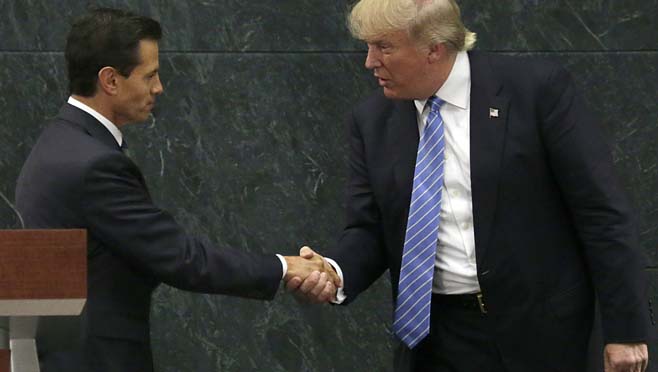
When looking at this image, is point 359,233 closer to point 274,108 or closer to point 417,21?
point 417,21

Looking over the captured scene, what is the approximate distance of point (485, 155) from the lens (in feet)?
13.5

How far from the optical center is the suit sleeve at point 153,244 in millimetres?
3859

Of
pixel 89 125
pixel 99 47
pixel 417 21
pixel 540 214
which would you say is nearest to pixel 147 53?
pixel 99 47

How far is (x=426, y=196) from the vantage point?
414 centimetres

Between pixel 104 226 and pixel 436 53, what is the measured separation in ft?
3.51

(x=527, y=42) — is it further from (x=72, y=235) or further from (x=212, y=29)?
(x=72, y=235)

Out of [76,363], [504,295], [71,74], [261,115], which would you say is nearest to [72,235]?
[76,363]

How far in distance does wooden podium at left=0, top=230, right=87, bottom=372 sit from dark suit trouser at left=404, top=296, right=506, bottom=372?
1435mm

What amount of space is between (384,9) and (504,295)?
0.87 meters

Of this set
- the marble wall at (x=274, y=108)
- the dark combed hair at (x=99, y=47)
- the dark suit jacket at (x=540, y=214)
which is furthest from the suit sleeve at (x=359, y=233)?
the marble wall at (x=274, y=108)

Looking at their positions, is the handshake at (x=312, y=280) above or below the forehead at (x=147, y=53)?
below

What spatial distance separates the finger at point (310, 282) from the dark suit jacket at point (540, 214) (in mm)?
298

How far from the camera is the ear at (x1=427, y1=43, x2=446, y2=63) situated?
424 centimetres

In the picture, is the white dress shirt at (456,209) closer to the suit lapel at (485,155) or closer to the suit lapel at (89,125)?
the suit lapel at (485,155)
